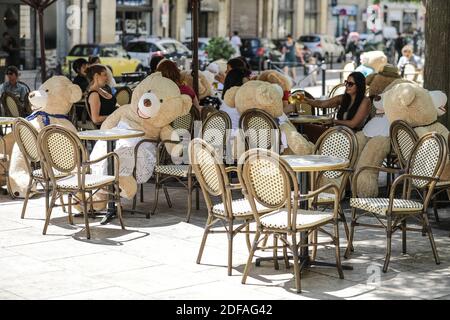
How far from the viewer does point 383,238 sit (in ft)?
30.4

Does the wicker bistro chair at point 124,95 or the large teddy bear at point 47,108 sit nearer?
the large teddy bear at point 47,108

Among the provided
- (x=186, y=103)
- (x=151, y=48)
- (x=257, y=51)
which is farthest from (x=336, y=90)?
(x=257, y=51)

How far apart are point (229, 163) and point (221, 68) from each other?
21.6ft

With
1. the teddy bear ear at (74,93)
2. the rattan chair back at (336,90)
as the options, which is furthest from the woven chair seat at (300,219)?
the rattan chair back at (336,90)

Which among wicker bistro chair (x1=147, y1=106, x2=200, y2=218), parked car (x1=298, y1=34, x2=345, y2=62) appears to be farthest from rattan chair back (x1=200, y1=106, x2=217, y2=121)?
parked car (x1=298, y1=34, x2=345, y2=62)

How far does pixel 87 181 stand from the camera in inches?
367

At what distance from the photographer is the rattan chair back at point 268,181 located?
282 inches

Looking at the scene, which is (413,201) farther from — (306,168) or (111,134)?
(111,134)

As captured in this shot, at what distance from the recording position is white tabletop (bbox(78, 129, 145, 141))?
31.9 feet

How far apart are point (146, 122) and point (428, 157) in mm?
3431

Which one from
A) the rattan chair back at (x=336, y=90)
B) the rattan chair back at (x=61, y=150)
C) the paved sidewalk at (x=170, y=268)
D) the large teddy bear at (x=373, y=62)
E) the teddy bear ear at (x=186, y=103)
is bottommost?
the paved sidewalk at (x=170, y=268)

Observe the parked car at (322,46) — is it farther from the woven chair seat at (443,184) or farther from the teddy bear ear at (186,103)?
the woven chair seat at (443,184)

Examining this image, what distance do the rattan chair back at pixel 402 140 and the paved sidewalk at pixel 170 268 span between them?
800 mm

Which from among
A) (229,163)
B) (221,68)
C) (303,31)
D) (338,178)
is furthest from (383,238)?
(303,31)
